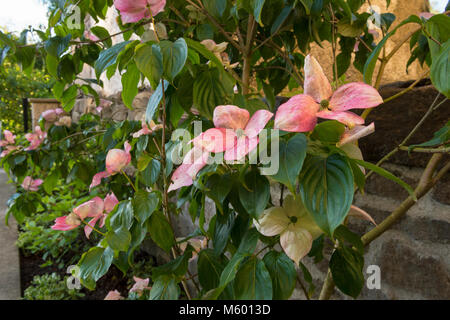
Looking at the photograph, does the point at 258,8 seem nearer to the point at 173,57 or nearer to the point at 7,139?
the point at 173,57

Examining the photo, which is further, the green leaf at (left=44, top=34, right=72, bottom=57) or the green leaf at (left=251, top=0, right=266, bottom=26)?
the green leaf at (left=44, top=34, right=72, bottom=57)

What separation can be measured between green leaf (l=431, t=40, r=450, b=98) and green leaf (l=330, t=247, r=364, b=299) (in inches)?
11.4

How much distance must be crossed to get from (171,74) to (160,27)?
186 mm

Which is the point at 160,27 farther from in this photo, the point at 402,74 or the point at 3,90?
the point at 3,90

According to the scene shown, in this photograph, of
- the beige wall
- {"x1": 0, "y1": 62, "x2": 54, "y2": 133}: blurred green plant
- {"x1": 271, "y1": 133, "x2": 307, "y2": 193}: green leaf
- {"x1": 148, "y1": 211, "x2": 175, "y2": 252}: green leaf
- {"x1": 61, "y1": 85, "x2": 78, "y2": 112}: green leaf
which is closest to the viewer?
{"x1": 271, "y1": 133, "x2": 307, "y2": 193}: green leaf

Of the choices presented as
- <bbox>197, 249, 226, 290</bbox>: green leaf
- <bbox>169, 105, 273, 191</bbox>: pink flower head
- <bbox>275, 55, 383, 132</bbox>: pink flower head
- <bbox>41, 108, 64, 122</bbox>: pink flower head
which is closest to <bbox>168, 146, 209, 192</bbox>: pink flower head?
<bbox>169, 105, 273, 191</bbox>: pink flower head

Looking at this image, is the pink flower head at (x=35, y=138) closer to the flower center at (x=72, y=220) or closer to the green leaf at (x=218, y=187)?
the flower center at (x=72, y=220)

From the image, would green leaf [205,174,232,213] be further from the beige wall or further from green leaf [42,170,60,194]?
the beige wall

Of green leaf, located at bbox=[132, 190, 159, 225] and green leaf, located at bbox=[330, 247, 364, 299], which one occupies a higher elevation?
green leaf, located at bbox=[132, 190, 159, 225]

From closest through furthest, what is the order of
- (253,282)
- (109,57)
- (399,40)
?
(253,282), (109,57), (399,40)

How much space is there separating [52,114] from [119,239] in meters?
1.04

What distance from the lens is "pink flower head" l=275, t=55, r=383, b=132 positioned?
37cm

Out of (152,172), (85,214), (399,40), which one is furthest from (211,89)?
(399,40)

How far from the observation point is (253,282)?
475 millimetres
